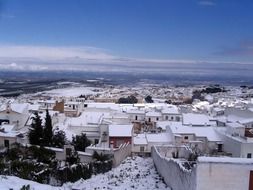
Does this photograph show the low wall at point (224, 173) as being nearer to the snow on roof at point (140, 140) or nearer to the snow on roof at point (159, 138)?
the snow on roof at point (140, 140)

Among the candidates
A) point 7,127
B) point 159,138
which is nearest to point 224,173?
point 159,138

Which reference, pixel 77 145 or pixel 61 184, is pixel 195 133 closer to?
pixel 77 145

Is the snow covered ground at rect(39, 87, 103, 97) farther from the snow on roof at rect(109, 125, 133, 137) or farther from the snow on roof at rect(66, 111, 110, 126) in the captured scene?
the snow on roof at rect(109, 125, 133, 137)

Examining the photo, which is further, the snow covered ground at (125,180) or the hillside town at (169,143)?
the snow covered ground at (125,180)

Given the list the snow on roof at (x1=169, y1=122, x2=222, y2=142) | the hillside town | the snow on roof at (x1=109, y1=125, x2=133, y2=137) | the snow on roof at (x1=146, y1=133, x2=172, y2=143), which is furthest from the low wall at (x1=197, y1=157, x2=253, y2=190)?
the snow on roof at (x1=169, y1=122, x2=222, y2=142)

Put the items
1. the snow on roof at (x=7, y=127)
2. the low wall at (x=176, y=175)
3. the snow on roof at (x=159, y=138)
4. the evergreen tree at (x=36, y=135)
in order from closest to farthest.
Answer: the low wall at (x=176, y=175) < the evergreen tree at (x=36, y=135) < the snow on roof at (x=7, y=127) < the snow on roof at (x=159, y=138)

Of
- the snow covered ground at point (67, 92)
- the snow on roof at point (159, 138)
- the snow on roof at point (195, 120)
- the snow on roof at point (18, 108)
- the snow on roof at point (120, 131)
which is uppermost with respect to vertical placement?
the snow on roof at point (18, 108)

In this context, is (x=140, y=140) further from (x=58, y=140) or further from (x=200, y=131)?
(x=58, y=140)

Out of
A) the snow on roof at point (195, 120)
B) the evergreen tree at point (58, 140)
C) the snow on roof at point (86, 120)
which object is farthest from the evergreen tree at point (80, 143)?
the snow on roof at point (195, 120)
